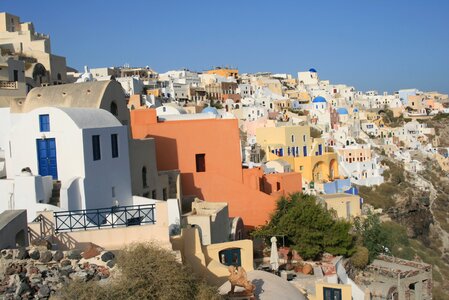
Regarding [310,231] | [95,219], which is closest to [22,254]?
[95,219]

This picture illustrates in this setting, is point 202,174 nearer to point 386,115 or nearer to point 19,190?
point 19,190

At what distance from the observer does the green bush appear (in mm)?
9438

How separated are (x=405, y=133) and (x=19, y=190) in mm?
75691

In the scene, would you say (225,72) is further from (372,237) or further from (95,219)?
(95,219)

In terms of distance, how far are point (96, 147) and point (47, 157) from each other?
1.62m

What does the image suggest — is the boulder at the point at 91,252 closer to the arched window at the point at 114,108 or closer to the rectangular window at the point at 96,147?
the rectangular window at the point at 96,147

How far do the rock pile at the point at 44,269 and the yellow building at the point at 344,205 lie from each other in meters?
22.8

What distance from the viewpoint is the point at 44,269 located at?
450 inches

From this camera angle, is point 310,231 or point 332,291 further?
point 310,231

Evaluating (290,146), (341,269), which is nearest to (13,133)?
(341,269)

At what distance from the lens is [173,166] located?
85.8ft

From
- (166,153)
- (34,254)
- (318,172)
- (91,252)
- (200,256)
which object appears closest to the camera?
(34,254)

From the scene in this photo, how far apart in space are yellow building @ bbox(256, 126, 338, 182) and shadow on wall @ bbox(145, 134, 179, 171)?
2167 cm

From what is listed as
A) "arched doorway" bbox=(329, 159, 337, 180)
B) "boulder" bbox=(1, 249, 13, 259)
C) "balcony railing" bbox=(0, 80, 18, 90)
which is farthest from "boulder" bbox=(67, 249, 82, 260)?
"arched doorway" bbox=(329, 159, 337, 180)
